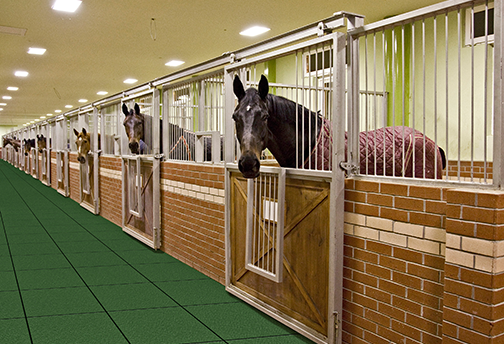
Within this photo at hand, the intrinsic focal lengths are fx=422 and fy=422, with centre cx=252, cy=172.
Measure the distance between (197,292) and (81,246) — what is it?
2.11 meters

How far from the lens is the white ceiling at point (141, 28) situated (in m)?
5.78

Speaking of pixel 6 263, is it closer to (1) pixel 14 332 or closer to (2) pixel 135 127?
(1) pixel 14 332

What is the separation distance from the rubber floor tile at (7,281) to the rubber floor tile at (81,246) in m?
0.80

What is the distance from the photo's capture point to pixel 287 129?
8.41 ft

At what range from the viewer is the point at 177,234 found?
4.18 m

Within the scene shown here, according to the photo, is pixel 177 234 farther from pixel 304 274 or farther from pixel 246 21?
pixel 246 21

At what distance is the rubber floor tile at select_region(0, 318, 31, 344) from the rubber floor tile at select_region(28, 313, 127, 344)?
Result: 0.04 m

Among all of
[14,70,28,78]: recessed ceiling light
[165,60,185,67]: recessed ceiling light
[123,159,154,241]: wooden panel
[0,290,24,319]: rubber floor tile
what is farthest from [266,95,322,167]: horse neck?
[14,70,28,78]: recessed ceiling light

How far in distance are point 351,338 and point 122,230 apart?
159 inches

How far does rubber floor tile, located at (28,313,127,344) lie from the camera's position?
2.37 m

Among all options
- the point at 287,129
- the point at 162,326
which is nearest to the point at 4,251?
the point at 162,326

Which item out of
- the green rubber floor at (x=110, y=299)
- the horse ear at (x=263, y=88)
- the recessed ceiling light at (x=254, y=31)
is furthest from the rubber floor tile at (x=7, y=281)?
the recessed ceiling light at (x=254, y=31)

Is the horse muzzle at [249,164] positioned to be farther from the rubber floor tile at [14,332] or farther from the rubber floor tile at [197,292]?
the rubber floor tile at [14,332]

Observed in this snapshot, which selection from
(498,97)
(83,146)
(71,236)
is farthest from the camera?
(83,146)
